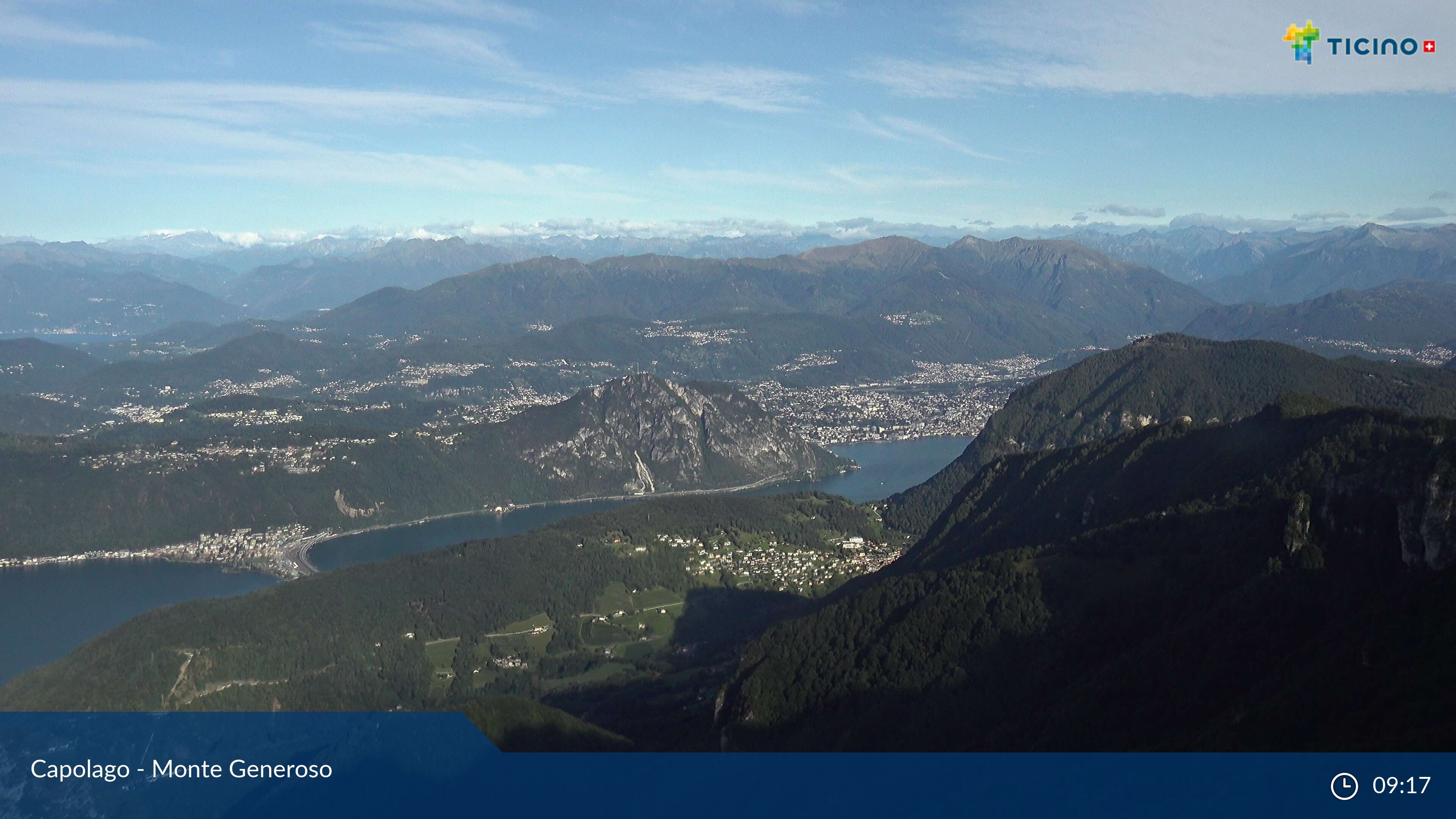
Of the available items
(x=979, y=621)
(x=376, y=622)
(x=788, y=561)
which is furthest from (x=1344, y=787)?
(x=788, y=561)

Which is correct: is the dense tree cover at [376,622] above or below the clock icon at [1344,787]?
below

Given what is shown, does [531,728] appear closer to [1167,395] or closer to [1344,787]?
[1344,787]

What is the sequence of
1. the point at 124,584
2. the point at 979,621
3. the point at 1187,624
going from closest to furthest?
the point at 1187,624, the point at 979,621, the point at 124,584

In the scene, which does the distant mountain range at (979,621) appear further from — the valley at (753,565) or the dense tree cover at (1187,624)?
the valley at (753,565)

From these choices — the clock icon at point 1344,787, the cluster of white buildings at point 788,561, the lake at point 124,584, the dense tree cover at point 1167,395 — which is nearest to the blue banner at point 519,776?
the clock icon at point 1344,787

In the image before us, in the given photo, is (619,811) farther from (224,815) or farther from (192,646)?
(192,646)
